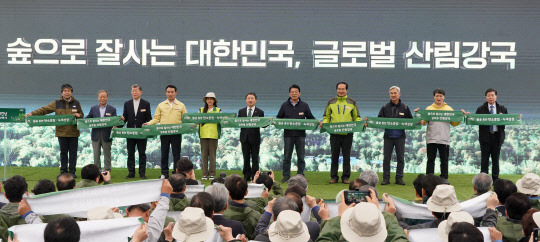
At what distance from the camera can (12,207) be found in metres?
3.96

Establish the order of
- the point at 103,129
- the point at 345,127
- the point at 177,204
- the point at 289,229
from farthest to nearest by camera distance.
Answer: the point at 103,129
the point at 345,127
the point at 177,204
the point at 289,229

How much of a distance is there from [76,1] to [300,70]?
4148mm

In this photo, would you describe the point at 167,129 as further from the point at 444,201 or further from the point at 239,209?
the point at 444,201

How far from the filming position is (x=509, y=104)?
10.1 metres

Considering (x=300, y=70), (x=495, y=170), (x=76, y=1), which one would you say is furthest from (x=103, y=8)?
(x=495, y=170)

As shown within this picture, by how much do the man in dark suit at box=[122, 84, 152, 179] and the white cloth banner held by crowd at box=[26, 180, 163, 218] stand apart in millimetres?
5158

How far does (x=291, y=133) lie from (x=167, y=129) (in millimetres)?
1825

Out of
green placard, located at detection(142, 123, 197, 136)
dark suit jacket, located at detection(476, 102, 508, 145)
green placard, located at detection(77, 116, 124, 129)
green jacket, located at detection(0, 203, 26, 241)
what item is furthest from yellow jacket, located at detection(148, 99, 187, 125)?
green jacket, located at detection(0, 203, 26, 241)

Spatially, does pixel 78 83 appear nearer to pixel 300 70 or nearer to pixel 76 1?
pixel 76 1

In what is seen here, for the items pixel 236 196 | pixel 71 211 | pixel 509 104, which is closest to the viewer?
pixel 71 211

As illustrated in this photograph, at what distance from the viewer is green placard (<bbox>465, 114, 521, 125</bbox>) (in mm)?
8305

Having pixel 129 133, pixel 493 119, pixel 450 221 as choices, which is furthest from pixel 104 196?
pixel 493 119

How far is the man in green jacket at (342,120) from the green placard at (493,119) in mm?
1593

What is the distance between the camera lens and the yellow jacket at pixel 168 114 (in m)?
8.78
